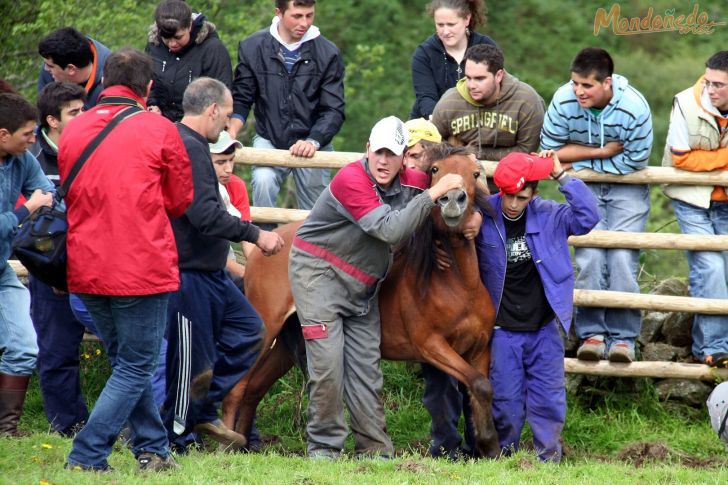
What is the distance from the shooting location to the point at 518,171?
726 centimetres

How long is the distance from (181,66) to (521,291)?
3.33 metres

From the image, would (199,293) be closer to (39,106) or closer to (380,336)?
(380,336)

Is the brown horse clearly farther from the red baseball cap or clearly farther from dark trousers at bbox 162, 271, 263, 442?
dark trousers at bbox 162, 271, 263, 442

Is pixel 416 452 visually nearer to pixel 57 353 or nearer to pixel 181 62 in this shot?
pixel 57 353

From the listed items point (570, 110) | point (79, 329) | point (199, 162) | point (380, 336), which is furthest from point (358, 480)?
point (570, 110)

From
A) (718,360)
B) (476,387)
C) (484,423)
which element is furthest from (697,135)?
(484,423)

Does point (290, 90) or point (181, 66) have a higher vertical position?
point (181, 66)

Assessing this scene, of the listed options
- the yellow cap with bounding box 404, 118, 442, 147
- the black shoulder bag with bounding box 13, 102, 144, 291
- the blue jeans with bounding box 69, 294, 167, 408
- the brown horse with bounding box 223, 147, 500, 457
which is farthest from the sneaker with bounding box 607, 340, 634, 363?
the black shoulder bag with bounding box 13, 102, 144, 291

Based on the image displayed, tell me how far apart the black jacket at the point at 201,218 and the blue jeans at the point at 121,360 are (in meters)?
0.79

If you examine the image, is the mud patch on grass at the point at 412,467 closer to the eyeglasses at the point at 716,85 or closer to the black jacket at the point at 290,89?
the black jacket at the point at 290,89

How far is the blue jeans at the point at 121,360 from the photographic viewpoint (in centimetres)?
600

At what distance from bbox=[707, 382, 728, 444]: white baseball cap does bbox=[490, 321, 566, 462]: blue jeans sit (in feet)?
3.13

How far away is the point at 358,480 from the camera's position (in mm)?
6238

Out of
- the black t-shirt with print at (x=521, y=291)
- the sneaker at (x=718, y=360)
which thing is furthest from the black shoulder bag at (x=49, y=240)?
the sneaker at (x=718, y=360)
